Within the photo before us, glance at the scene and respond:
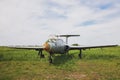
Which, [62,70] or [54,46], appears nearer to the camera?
[62,70]

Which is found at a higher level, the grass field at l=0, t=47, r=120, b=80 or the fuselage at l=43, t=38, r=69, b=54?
the fuselage at l=43, t=38, r=69, b=54

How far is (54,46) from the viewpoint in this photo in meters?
25.0

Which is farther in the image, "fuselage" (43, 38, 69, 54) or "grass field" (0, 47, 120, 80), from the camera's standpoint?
"fuselage" (43, 38, 69, 54)

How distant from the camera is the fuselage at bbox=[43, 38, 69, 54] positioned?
23938mm

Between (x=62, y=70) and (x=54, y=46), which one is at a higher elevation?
(x=54, y=46)

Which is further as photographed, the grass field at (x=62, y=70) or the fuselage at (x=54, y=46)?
the fuselage at (x=54, y=46)

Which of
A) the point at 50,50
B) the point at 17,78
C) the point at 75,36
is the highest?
the point at 75,36

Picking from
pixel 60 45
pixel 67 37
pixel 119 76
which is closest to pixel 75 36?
pixel 67 37

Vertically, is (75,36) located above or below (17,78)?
above

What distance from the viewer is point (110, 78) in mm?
15031

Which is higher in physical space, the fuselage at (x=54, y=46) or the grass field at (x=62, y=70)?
the fuselage at (x=54, y=46)

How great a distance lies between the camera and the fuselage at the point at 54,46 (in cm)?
2394

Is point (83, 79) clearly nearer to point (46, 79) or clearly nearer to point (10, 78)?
point (46, 79)

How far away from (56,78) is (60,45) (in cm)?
1175
